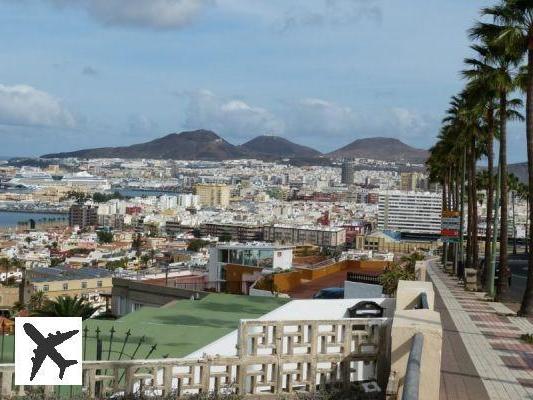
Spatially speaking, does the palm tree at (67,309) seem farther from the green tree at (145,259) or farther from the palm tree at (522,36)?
the green tree at (145,259)

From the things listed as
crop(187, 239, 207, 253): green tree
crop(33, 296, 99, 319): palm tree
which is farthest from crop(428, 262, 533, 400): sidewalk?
crop(187, 239, 207, 253): green tree

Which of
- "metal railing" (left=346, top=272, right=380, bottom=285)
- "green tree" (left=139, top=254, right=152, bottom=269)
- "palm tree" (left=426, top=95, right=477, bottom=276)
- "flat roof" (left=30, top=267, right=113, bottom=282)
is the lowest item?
"green tree" (left=139, top=254, right=152, bottom=269)

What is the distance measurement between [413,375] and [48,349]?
2392 mm

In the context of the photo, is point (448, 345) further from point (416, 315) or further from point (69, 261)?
point (69, 261)

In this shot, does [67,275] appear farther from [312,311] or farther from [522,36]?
[312,311]

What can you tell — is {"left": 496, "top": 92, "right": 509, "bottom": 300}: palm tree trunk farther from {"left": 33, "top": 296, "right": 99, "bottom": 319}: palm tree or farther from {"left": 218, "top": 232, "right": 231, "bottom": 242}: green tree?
{"left": 218, "top": 232, "right": 231, "bottom": 242}: green tree

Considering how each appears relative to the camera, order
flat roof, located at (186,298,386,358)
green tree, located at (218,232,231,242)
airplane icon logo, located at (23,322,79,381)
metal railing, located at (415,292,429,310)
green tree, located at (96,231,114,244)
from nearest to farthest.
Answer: airplane icon logo, located at (23,322,79,381), metal railing, located at (415,292,429,310), flat roof, located at (186,298,386,358), green tree, located at (96,231,114,244), green tree, located at (218,232,231,242)

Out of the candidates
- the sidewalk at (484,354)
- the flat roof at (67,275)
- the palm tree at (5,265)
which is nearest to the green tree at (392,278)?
the sidewalk at (484,354)

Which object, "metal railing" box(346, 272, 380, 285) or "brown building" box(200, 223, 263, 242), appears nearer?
"metal railing" box(346, 272, 380, 285)

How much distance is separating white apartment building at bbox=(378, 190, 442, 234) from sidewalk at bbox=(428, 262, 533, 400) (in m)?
153

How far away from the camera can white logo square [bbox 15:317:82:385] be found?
5324mm

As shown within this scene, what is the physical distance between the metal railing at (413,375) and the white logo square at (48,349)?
2.16 metres

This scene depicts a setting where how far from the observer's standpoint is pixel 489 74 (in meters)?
19.6

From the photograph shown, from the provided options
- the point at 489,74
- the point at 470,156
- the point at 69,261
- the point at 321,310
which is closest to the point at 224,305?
the point at 321,310
